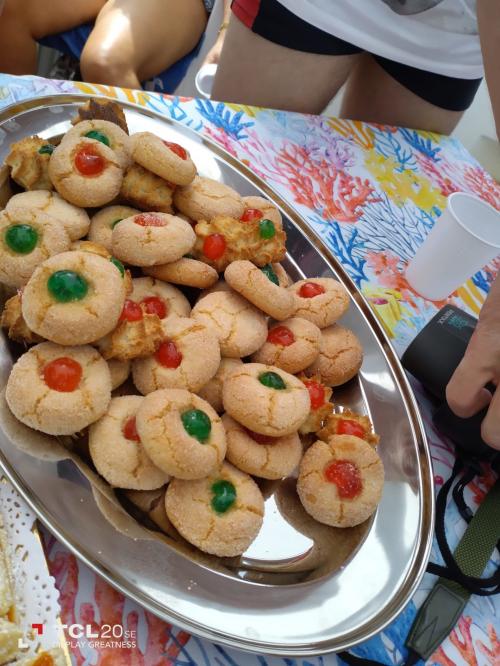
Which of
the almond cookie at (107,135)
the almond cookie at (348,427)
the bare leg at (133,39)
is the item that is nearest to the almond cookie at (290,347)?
the almond cookie at (348,427)

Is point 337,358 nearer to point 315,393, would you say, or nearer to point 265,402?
point 315,393

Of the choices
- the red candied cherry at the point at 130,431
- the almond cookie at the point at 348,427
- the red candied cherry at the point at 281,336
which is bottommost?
the red candied cherry at the point at 130,431

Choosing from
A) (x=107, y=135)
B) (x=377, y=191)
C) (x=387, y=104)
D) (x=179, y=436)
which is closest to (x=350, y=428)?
(x=179, y=436)

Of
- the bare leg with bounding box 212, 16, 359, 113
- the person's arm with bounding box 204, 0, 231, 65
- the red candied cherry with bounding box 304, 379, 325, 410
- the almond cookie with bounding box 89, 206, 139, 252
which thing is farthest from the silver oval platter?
the person's arm with bounding box 204, 0, 231, 65

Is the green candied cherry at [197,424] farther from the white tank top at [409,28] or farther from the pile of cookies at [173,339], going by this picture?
the white tank top at [409,28]

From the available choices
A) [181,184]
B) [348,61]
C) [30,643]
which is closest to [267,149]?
[348,61]

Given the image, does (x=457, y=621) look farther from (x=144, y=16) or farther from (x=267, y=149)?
(x=144, y=16)

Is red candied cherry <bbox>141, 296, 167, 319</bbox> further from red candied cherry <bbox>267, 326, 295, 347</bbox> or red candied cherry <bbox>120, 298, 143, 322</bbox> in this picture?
red candied cherry <bbox>267, 326, 295, 347</bbox>
